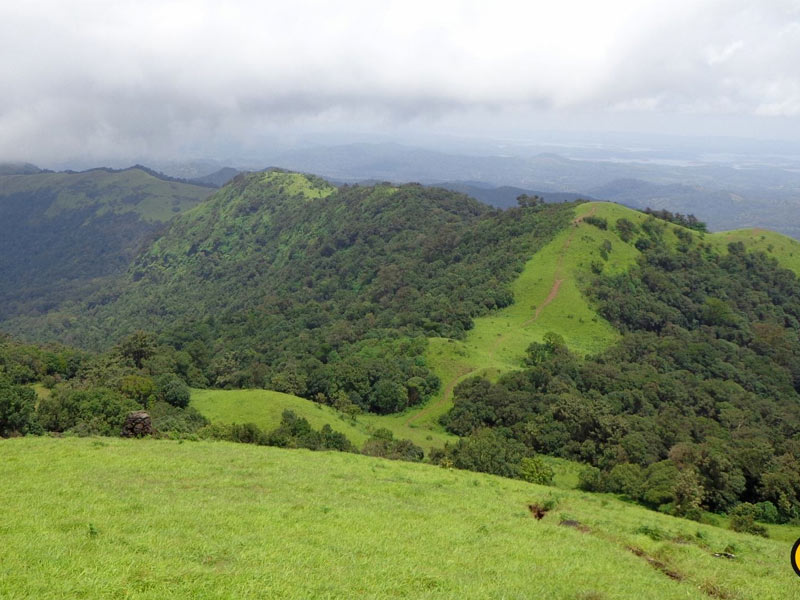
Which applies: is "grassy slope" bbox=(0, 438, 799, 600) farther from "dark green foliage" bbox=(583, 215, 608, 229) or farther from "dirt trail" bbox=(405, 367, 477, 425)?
"dark green foliage" bbox=(583, 215, 608, 229)

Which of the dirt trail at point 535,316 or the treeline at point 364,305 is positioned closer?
the dirt trail at point 535,316

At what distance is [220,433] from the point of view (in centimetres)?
3747

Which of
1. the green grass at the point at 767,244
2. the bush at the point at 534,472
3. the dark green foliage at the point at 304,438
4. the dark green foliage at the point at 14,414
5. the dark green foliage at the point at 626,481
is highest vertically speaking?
the green grass at the point at 767,244

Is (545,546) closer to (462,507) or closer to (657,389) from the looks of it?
(462,507)

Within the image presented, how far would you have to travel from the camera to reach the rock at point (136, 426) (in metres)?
34.2

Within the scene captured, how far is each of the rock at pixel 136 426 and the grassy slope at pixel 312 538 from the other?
6.85 meters

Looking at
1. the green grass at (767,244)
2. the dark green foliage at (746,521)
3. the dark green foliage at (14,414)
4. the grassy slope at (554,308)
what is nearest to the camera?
the dark green foliage at (746,521)

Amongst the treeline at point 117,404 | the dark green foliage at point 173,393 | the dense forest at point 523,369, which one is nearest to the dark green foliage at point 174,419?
the treeline at point 117,404

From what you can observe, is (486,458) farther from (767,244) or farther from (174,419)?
(767,244)

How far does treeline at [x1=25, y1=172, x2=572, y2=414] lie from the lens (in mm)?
74688

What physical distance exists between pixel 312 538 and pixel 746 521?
29.7 m

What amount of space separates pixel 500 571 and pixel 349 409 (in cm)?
5428

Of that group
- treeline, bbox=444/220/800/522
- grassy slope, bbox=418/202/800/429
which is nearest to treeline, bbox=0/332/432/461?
treeline, bbox=444/220/800/522

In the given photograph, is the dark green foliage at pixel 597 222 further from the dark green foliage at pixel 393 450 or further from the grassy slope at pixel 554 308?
the dark green foliage at pixel 393 450
